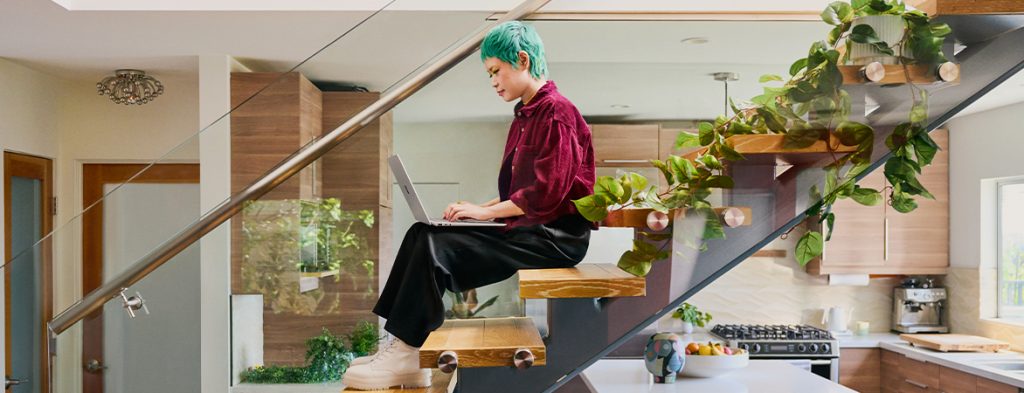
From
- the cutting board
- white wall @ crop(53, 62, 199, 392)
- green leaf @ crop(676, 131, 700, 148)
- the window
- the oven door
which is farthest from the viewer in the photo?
the oven door

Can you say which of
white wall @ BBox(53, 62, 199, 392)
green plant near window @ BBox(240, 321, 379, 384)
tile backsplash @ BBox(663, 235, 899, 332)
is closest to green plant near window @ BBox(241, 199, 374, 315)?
green plant near window @ BBox(240, 321, 379, 384)

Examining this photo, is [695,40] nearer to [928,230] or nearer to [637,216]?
[637,216]

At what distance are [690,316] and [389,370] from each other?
16.4 feet

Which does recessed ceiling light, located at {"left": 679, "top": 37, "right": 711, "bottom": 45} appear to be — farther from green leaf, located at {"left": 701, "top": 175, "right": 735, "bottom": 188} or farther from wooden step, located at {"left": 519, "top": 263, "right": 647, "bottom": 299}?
wooden step, located at {"left": 519, "top": 263, "right": 647, "bottom": 299}

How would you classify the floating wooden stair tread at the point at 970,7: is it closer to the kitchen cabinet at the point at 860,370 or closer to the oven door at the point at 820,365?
the oven door at the point at 820,365

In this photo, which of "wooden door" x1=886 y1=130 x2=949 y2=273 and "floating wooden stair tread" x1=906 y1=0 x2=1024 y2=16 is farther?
"wooden door" x1=886 y1=130 x2=949 y2=273

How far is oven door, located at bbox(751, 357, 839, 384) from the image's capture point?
615cm

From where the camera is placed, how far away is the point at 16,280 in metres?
2.14

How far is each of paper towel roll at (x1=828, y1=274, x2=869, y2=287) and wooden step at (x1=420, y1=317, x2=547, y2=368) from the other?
5.04 meters

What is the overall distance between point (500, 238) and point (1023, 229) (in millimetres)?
5053

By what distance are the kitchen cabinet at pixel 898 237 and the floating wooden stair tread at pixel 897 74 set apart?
4.71 metres

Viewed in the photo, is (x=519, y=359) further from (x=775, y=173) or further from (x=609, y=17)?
(x=609, y=17)

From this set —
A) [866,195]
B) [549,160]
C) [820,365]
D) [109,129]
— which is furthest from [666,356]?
[109,129]

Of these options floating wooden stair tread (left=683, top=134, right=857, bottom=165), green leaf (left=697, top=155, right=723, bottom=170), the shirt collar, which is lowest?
green leaf (left=697, top=155, right=723, bottom=170)
